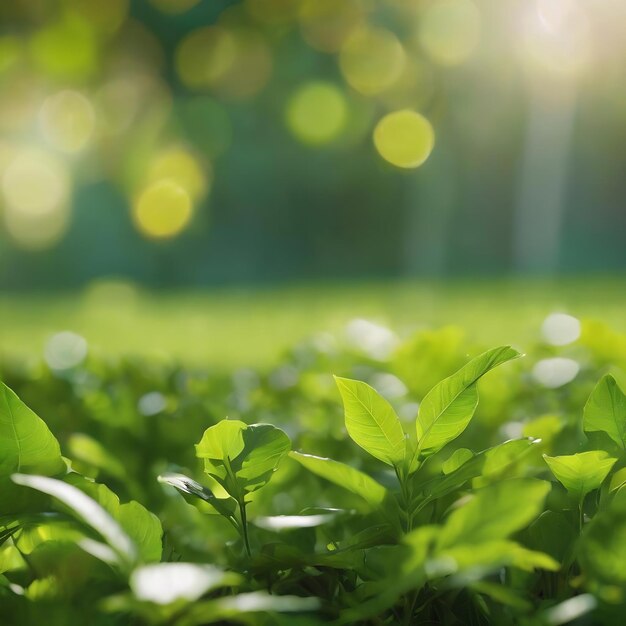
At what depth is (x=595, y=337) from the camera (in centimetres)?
126

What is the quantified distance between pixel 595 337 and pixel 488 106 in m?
12.3

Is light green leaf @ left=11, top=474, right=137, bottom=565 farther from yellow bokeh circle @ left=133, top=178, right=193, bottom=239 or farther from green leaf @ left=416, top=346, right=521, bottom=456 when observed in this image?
yellow bokeh circle @ left=133, top=178, right=193, bottom=239

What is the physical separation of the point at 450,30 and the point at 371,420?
1285 cm

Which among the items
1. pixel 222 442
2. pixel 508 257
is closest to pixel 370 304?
pixel 222 442

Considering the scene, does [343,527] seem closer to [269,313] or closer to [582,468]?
[582,468]

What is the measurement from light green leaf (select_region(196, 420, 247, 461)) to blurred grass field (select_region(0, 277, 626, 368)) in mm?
2348

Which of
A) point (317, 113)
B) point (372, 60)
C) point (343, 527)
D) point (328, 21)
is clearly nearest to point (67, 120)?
point (317, 113)

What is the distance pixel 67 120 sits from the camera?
12188 mm

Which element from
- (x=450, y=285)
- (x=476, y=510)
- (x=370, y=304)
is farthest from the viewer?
(x=450, y=285)

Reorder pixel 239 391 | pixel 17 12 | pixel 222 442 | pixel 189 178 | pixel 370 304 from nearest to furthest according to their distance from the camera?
pixel 222 442, pixel 239 391, pixel 370 304, pixel 17 12, pixel 189 178

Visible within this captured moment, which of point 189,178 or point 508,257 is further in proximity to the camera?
point 189,178

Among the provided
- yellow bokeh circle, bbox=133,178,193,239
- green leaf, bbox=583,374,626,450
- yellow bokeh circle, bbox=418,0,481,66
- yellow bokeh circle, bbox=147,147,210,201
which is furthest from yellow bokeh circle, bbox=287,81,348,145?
green leaf, bbox=583,374,626,450

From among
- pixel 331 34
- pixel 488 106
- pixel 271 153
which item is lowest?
pixel 271 153

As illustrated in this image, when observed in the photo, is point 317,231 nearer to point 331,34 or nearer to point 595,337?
point 331,34
